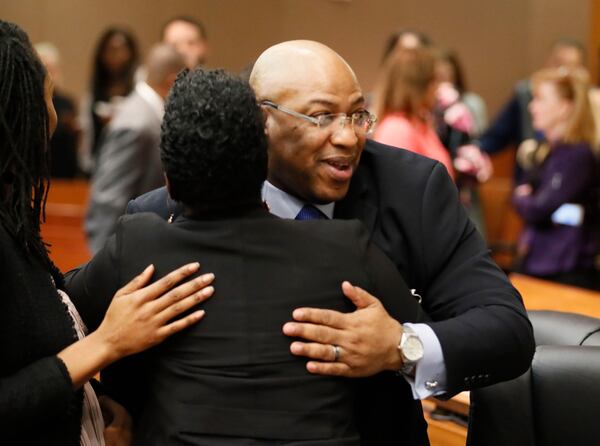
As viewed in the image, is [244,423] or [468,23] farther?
[468,23]

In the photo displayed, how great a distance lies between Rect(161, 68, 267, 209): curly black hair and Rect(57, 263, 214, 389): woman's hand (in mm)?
124

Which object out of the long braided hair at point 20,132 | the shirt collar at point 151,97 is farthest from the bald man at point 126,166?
the long braided hair at point 20,132

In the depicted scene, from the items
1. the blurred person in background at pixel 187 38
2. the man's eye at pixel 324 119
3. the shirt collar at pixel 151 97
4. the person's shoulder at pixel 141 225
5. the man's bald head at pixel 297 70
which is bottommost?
the shirt collar at pixel 151 97

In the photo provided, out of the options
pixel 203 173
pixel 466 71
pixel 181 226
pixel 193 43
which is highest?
pixel 203 173

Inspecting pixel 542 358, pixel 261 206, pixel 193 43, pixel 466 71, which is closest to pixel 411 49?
pixel 193 43

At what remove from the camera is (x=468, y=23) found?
9.12m

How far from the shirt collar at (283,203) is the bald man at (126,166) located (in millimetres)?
2471

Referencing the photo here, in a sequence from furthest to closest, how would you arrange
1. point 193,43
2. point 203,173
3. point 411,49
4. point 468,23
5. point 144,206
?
point 468,23 < point 193,43 < point 411,49 < point 144,206 < point 203,173

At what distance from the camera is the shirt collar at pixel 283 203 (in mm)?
2020

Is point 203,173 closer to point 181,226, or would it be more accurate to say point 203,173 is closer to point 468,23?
point 181,226

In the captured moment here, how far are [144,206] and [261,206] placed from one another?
19.2 inches

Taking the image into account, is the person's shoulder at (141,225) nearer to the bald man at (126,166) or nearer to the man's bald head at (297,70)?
the man's bald head at (297,70)

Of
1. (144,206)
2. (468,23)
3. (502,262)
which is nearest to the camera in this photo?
(144,206)

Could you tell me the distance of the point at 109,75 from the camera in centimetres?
717
